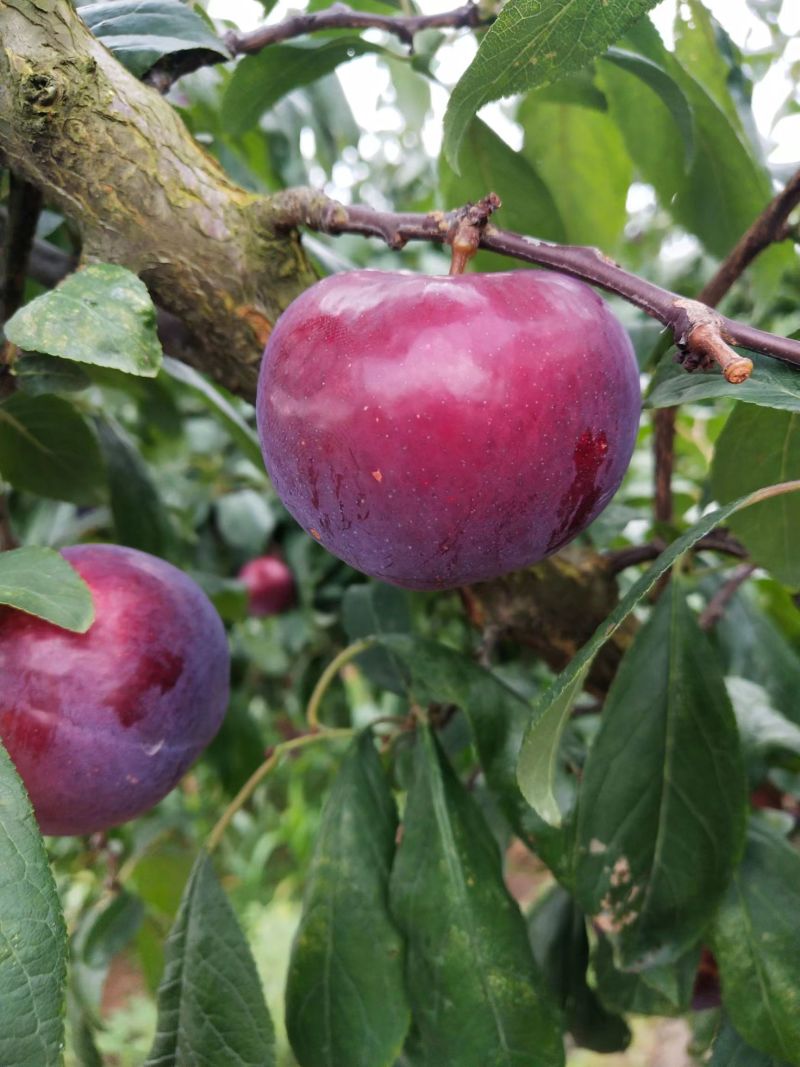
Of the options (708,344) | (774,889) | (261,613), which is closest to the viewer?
(708,344)

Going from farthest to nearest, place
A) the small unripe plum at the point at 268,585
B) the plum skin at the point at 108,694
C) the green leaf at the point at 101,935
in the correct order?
the small unripe plum at the point at 268,585 < the green leaf at the point at 101,935 < the plum skin at the point at 108,694

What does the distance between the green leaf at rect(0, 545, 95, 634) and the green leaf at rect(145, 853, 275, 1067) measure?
0.27m

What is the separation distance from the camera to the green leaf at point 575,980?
743 mm

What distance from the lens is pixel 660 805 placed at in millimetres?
561

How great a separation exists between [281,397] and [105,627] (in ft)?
0.65

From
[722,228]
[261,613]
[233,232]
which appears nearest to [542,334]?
[233,232]

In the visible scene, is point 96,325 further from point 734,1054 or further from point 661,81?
point 734,1054

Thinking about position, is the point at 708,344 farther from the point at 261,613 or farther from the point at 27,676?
the point at 261,613

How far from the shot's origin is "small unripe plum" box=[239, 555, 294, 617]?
148 centimetres

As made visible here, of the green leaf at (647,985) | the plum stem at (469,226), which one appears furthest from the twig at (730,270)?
the green leaf at (647,985)

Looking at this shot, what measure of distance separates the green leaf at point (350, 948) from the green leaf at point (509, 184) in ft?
1.47

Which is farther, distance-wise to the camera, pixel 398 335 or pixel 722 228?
pixel 722 228

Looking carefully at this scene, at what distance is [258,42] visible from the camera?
625mm

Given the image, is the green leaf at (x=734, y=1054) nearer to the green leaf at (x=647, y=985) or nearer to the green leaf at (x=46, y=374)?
the green leaf at (x=647, y=985)
